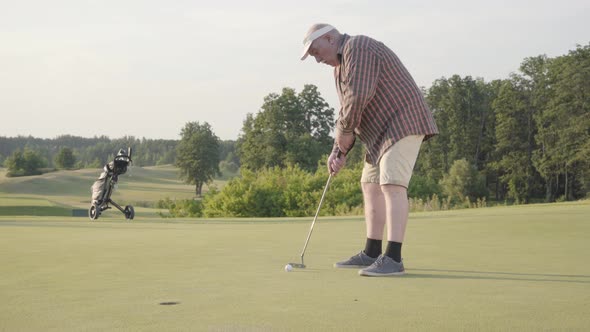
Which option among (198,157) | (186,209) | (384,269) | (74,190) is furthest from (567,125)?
(384,269)

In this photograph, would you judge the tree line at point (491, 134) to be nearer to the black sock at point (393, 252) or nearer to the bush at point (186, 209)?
the bush at point (186, 209)

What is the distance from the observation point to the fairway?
9.75ft

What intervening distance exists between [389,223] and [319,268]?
2.05 ft

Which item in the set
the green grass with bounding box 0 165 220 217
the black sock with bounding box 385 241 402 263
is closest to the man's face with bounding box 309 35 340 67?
the black sock with bounding box 385 241 402 263

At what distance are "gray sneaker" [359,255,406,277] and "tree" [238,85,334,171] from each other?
60.1 meters

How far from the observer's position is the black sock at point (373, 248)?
5395 millimetres

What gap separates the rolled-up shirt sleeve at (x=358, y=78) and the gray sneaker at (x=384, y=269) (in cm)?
103

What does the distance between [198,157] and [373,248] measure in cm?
8795

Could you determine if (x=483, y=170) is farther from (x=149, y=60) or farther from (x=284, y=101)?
(x=149, y=60)

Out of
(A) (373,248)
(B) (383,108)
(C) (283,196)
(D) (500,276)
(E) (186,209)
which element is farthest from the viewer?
(E) (186,209)

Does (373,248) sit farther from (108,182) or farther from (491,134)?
(491,134)

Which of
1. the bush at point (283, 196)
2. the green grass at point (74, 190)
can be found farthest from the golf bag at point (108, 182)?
the green grass at point (74, 190)

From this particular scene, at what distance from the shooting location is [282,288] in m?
3.98

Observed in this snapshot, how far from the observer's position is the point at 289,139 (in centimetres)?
6794
